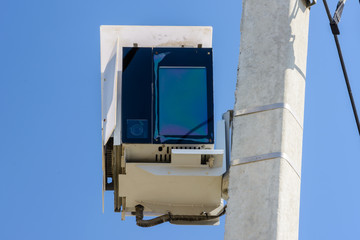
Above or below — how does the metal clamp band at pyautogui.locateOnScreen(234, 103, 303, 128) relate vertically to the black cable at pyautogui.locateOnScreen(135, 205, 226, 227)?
above

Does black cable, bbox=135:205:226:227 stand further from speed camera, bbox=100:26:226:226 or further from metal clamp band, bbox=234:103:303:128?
metal clamp band, bbox=234:103:303:128

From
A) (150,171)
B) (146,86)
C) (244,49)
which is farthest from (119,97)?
(244,49)

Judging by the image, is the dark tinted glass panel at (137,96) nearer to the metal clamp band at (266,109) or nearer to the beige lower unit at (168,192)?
the beige lower unit at (168,192)

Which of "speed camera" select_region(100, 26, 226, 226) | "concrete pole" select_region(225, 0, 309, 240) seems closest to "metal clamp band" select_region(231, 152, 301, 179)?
"concrete pole" select_region(225, 0, 309, 240)

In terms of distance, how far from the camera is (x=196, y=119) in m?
7.61

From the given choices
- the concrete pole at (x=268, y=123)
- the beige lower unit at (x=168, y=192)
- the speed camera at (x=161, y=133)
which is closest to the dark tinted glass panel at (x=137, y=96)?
the speed camera at (x=161, y=133)

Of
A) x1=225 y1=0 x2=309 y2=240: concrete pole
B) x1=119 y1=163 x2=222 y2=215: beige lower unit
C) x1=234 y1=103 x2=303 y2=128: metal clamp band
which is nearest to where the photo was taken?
x1=225 y1=0 x2=309 y2=240: concrete pole

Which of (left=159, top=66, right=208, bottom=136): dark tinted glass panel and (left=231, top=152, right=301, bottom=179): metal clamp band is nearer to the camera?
(left=231, top=152, right=301, bottom=179): metal clamp band

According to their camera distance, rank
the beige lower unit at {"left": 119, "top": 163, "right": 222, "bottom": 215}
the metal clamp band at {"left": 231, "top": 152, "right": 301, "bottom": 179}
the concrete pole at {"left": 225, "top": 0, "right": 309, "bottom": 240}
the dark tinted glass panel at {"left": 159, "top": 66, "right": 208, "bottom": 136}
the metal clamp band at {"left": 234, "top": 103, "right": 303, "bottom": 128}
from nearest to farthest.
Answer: the concrete pole at {"left": 225, "top": 0, "right": 309, "bottom": 240}, the metal clamp band at {"left": 231, "top": 152, "right": 301, "bottom": 179}, the metal clamp band at {"left": 234, "top": 103, "right": 303, "bottom": 128}, the dark tinted glass panel at {"left": 159, "top": 66, "right": 208, "bottom": 136}, the beige lower unit at {"left": 119, "top": 163, "right": 222, "bottom": 215}

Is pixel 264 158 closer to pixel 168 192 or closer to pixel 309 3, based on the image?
pixel 309 3

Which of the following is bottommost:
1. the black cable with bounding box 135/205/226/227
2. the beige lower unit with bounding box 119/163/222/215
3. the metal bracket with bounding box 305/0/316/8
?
the black cable with bounding box 135/205/226/227

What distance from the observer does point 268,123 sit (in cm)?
549

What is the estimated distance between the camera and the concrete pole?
521cm

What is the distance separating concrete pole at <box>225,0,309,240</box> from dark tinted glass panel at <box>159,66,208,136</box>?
1842 mm
